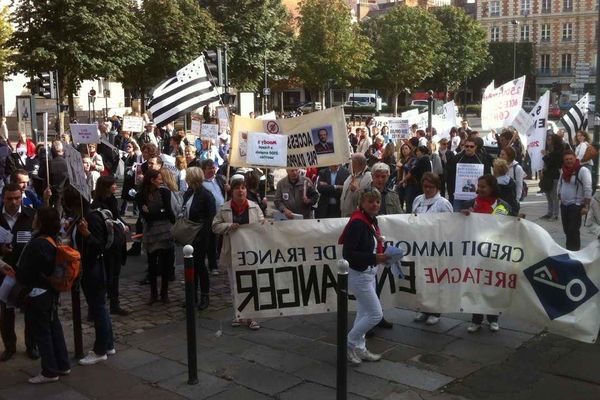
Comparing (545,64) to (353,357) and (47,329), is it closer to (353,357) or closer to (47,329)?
(353,357)

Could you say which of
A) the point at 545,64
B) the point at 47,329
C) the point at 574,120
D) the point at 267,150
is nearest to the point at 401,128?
the point at 574,120

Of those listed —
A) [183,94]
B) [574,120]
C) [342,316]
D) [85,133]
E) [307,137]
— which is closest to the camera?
[342,316]

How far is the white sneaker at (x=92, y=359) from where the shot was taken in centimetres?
661

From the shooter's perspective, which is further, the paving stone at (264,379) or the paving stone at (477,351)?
the paving stone at (477,351)

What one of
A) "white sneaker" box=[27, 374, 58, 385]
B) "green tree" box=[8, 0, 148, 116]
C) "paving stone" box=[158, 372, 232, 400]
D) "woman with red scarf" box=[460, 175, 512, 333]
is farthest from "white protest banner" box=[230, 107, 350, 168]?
"green tree" box=[8, 0, 148, 116]

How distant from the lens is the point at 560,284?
644 cm

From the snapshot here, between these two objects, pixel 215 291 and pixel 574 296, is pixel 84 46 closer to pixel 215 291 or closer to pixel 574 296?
pixel 215 291

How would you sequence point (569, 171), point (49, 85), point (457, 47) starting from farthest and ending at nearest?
point (457, 47), point (49, 85), point (569, 171)

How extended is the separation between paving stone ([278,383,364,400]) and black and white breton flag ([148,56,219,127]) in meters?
7.06

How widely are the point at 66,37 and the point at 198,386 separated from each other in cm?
2739

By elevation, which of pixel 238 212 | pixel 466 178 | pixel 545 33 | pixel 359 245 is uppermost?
pixel 545 33

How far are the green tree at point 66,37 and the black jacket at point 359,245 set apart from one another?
86.9 feet

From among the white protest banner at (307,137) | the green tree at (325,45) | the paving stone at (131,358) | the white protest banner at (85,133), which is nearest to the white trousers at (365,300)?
the paving stone at (131,358)

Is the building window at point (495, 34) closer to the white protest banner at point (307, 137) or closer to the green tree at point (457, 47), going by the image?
the green tree at point (457, 47)
